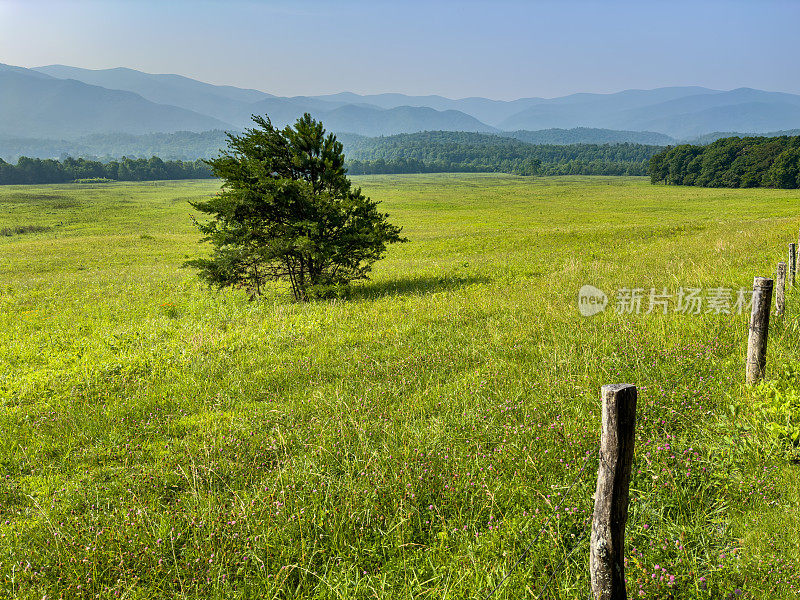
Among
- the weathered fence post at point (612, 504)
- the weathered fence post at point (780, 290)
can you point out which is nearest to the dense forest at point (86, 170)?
the weathered fence post at point (780, 290)

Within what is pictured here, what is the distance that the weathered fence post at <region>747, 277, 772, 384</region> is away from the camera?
239 inches

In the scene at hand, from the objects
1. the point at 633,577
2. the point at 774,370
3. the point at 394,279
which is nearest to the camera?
the point at 633,577

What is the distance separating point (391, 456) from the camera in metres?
5.22

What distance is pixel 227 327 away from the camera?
40.1ft

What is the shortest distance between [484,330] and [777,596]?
695cm

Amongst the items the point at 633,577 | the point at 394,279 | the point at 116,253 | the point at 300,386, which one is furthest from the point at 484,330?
the point at 116,253

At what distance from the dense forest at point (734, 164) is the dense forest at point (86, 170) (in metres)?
140

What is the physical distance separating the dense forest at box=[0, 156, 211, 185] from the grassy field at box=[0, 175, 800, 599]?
155577 mm

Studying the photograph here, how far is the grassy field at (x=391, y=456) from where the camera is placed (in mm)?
3811

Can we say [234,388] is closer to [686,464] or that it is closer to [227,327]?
[227,327]

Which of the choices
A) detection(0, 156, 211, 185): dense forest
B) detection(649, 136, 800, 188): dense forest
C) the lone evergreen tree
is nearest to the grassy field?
the lone evergreen tree
